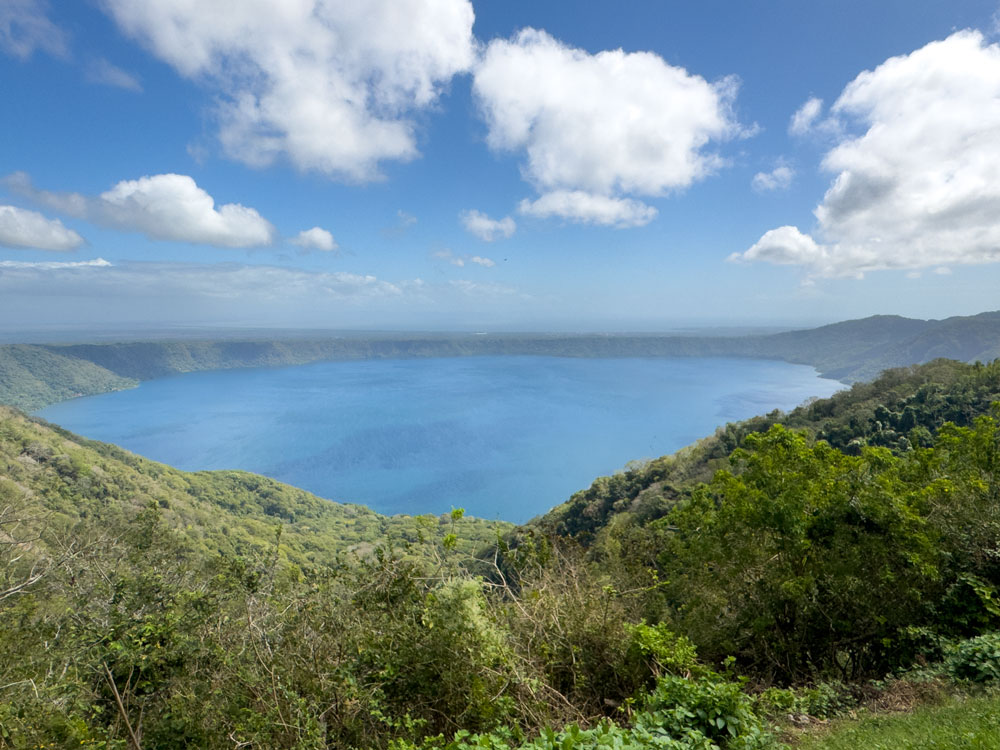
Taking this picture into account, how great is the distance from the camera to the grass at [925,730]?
129 inches

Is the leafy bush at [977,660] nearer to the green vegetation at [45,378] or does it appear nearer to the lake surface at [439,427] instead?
the lake surface at [439,427]

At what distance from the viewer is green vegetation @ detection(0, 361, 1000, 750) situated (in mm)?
4301

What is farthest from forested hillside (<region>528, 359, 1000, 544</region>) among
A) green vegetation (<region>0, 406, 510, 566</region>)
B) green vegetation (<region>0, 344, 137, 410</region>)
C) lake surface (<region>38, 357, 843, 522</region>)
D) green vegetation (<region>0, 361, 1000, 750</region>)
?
green vegetation (<region>0, 344, 137, 410</region>)

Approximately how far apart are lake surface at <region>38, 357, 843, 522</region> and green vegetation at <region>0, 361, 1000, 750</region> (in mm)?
65994

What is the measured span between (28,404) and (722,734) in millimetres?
211727

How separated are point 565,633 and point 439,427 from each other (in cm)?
11461

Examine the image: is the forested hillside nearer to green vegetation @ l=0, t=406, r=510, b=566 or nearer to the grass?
green vegetation @ l=0, t=406, r=510, b=566

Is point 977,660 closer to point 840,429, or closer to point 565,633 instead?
point 565,633

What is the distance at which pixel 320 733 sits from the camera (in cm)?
427

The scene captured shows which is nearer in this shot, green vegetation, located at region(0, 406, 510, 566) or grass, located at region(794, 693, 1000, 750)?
grass, located at region(794, 693, 1000, 750)

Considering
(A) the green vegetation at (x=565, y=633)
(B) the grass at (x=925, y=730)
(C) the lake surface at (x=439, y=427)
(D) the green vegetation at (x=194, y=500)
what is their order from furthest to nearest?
1. (C) the lake surface at (x=439, y=427)
2. (D) the green vegetation at (x=194, y=500)
3. (A) the green vegetation at (x=565, y=633)
4. (B) the grass at (x=925, y=730)

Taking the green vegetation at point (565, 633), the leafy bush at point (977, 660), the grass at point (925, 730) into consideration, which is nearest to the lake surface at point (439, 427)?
the green vegetation at point (565, 633)

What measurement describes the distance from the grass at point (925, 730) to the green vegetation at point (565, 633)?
0.03 meters

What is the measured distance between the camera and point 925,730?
3.59 metres
